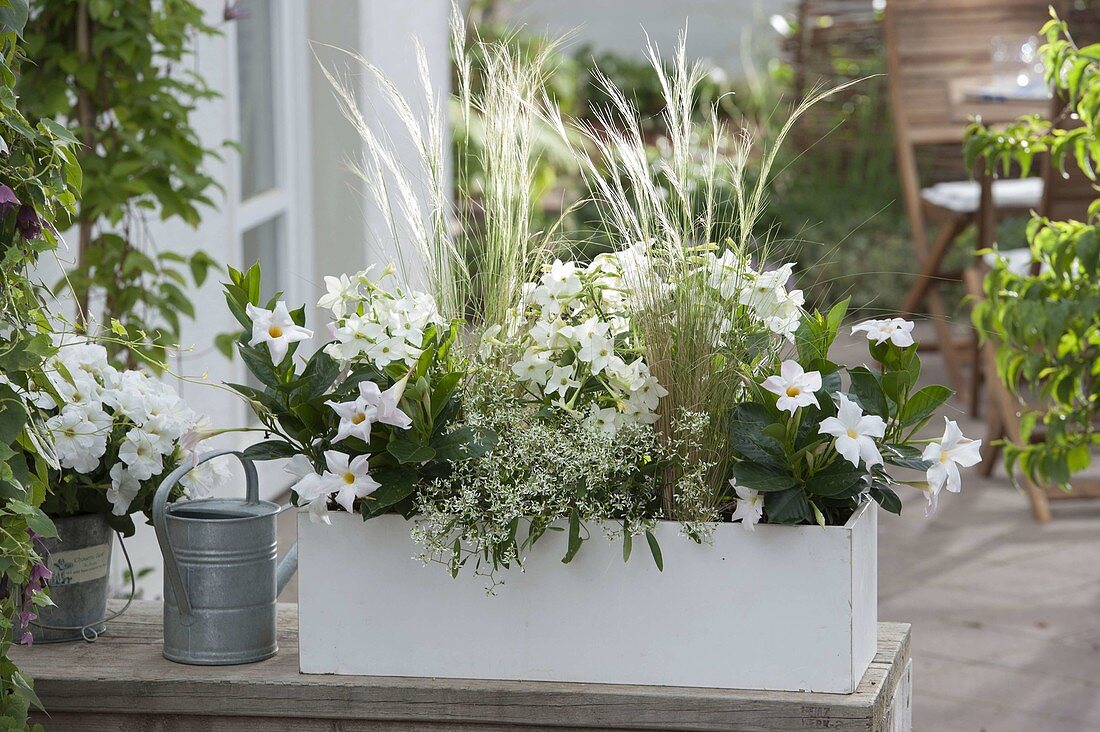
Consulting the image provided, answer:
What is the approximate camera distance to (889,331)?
1.33 metres

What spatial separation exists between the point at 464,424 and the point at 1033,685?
1.86 meters

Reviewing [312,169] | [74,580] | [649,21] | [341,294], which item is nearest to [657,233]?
[341,294]

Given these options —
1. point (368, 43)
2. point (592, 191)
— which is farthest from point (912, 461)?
point (368, 43)

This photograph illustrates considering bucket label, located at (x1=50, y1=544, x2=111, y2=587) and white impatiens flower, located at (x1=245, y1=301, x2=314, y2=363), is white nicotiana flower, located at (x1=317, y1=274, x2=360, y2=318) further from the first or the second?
bucket label, located at (x1=50, y1=544, x2=111, y2=587)

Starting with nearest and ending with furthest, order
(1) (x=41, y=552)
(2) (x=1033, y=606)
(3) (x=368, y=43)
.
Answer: (1) (x=41, y=552)
(2) (x=1033, y=606)
(3) (x=368, y=43)

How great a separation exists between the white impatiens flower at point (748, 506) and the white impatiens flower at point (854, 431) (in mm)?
84

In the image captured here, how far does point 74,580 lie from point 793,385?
803mm

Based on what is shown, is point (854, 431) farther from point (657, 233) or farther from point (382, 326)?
point (382, 326)

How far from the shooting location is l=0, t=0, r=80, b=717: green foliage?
1.18 metres

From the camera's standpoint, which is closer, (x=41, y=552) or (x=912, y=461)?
(x=912, y=461)

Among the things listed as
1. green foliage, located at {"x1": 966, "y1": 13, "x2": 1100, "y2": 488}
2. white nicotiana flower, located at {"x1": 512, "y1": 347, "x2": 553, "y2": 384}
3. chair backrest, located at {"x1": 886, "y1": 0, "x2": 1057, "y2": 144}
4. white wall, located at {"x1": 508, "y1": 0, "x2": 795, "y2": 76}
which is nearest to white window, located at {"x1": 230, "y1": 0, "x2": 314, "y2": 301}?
green foliage, located at {"x1": 966, "y1": 13, "x2": 1100, "y2": 488}

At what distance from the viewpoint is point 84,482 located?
1.51 meters

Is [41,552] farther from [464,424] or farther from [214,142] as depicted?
[214,142]

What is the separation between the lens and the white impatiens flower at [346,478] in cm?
128
